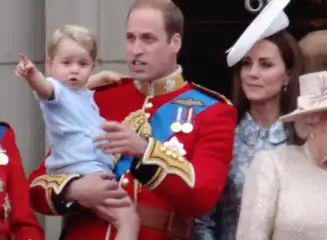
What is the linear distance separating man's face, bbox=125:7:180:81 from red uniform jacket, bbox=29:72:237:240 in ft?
0.29

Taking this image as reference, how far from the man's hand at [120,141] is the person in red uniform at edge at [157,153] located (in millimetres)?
32

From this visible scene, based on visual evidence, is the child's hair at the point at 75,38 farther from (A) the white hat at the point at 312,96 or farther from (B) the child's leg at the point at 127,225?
(A) the white hat at the point at 312,96

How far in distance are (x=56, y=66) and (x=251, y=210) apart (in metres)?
0.83

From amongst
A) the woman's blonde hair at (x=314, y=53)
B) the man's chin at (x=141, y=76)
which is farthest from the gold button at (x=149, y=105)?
the woman's blonde hair at (x=314, y=53)

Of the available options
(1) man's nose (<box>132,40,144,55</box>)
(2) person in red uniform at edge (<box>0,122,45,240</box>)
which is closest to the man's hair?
(1) man's nose (<box>132,40,144,55</box>)

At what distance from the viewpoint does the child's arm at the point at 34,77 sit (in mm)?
3701

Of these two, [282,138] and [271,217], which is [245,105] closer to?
[282,138]

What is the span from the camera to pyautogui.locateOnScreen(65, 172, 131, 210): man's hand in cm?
387

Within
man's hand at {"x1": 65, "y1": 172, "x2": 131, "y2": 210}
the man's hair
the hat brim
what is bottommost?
man's hand at {"x1": 65, "y1": 172, "x2": 131, "y2": 210}

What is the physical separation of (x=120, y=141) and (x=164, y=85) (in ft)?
1.60

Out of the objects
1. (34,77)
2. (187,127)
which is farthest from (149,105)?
(34,77)

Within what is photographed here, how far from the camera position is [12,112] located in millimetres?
5824

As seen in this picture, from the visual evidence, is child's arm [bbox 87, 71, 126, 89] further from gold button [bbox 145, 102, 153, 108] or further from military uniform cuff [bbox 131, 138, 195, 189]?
military uniform cuff [bbox 131, 138, 195, 189]

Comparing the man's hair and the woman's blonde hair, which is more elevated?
the man's hair
